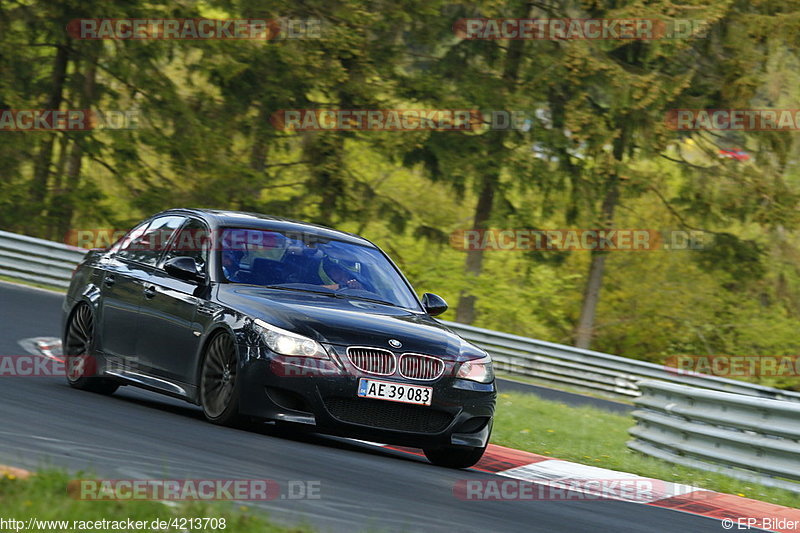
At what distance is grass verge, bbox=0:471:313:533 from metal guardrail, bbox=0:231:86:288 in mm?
15927

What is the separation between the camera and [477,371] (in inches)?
337

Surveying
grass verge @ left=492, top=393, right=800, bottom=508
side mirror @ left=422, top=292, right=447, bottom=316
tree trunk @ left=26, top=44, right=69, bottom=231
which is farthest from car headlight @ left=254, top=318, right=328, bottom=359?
tree trunk @ left=26, top=44, right=69, bottom=231

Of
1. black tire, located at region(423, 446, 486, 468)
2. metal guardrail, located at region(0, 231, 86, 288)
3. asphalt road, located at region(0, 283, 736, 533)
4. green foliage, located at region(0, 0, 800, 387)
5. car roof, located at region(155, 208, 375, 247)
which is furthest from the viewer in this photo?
green foliage, located at region(0, 0, 800, 387)

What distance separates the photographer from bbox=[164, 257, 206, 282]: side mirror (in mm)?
8844

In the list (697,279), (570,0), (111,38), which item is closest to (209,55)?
(111,38)

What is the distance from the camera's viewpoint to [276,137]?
103ft

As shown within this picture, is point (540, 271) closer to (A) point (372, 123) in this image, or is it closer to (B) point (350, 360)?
(A) point (372, 123)

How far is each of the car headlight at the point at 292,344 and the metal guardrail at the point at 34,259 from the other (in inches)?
530

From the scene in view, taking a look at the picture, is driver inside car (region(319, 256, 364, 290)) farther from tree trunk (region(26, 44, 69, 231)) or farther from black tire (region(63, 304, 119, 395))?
tree trunk (region(26, 44, 69, 231))

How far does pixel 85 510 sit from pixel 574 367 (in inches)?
708

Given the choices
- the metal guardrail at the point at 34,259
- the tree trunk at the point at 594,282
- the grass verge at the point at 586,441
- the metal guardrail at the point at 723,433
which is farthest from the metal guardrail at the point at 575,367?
the metal guardrail at the point at 723,433

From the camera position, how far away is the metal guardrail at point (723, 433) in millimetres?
9812

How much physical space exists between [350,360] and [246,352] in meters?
0.67

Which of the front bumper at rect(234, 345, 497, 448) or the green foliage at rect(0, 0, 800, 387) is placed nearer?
the front bumper at rect(234, 345, 497, 448)
